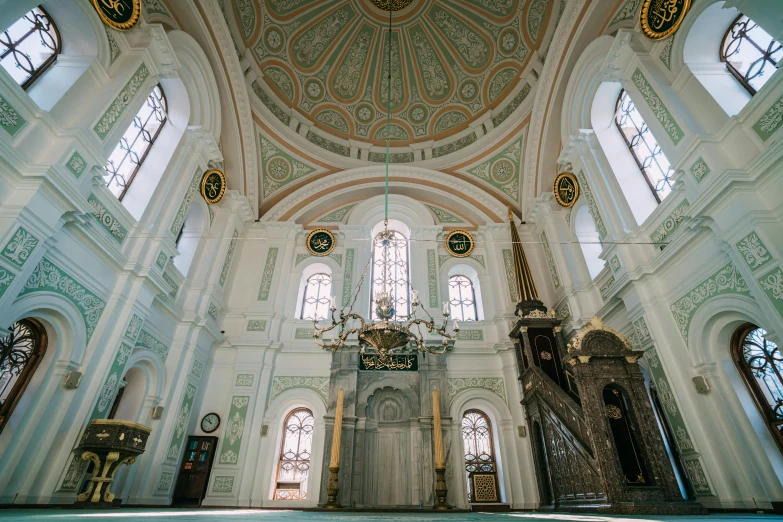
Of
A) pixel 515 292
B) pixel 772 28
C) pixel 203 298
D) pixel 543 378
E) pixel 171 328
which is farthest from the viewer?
pixel 515 292

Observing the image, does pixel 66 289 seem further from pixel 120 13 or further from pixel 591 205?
pixel 591 205

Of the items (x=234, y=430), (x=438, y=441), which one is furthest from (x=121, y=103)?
(x=438, y=441)

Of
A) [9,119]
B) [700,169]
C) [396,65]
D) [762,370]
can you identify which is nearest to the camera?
[9,119]

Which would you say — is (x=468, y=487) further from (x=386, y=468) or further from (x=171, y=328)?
(x=171, y=328)

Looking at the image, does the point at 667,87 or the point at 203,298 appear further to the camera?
the point at 203,298

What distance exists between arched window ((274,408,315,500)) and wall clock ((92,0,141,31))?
7.49 m

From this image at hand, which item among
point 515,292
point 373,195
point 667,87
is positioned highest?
point 373,195

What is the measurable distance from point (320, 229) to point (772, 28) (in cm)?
914

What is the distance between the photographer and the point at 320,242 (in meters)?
10.6

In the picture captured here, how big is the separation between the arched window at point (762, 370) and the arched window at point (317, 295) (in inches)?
299

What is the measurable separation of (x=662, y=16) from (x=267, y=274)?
926cm

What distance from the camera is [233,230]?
9.63 m

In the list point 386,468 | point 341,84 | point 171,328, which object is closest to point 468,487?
point 386,468

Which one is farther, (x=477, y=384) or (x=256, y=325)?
(x=256, y=325)
